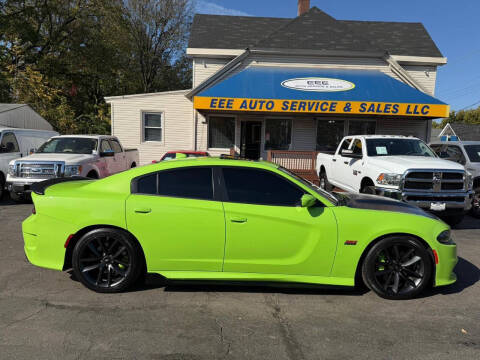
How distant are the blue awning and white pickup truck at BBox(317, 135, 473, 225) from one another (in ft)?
14.2

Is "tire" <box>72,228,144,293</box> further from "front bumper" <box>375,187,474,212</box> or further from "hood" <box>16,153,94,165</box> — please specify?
"hood" <box>16,153,94,165</box>

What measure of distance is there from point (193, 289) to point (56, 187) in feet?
6.88

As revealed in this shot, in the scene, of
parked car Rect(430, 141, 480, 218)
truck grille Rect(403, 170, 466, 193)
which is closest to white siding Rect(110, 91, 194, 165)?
parked car Rect(430, 141, 480, 218)

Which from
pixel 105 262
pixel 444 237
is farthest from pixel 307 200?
pixel 105 262

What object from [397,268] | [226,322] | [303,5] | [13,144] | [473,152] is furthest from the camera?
[303,5]

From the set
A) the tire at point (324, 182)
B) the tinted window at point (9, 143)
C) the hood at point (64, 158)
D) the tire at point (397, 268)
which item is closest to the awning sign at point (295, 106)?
the tire at point (324, 182)

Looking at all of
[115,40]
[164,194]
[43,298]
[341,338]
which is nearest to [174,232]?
[164,194]

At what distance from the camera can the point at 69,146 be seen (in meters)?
9.33

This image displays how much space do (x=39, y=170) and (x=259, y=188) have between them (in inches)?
262

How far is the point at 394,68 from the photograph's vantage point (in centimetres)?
1454

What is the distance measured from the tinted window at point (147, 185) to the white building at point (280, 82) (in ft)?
33.5

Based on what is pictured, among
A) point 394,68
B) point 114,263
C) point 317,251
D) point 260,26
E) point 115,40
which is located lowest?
point 114,263

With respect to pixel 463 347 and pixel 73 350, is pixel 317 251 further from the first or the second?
pixel 73 350

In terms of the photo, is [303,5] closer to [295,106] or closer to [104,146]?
[295,106]
